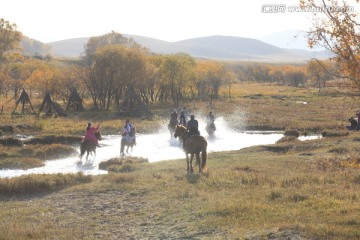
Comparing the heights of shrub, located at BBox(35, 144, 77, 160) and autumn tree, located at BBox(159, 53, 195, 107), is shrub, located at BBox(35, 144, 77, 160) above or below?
below

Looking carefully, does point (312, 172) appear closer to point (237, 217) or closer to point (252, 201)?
point (252, 201)

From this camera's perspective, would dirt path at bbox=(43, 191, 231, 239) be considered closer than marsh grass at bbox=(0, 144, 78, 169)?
Yes

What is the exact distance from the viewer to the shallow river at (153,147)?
24188 mm

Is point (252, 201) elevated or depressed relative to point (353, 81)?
depressed

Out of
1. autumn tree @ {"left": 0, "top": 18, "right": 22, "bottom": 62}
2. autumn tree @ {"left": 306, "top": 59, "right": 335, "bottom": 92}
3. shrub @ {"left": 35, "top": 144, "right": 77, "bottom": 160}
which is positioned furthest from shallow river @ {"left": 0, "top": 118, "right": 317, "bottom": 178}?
autumn tree @ {"left": 0, "top": 18, "right": 22, "bottom": 62}

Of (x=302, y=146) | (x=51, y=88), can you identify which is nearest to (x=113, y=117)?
(x=51, y=88)

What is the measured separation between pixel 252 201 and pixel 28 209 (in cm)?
721

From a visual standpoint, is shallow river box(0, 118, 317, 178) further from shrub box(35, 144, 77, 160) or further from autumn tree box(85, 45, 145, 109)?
autumn tree box(85, 45, 145, 109)

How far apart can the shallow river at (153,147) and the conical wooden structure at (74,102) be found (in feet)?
69.0

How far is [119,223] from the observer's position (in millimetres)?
12422

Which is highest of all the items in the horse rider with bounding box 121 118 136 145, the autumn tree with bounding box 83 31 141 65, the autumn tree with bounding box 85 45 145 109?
the autumn tree with bounding box 83 31 141 65

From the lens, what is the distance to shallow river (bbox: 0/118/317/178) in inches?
952

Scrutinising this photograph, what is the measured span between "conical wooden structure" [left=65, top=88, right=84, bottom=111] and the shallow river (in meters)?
21.0

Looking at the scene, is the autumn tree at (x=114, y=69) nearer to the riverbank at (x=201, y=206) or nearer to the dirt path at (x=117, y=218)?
the riverbank at (x=201, y=206)
